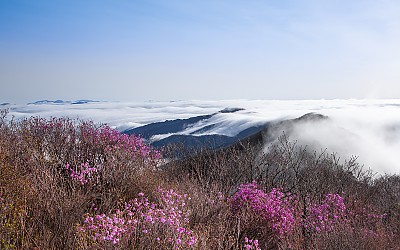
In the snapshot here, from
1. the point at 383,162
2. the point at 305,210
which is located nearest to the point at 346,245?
the point at 305,210

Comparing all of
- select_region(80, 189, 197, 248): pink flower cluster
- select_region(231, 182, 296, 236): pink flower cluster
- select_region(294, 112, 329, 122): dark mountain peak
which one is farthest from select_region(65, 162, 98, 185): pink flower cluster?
select_region(294, 112, 329, 122): dark mountain peak

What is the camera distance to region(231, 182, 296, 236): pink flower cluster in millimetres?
10898

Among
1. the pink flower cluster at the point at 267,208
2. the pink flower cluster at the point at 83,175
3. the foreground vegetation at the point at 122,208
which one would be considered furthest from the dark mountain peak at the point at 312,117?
the pink flower cluster at the point at 83,175

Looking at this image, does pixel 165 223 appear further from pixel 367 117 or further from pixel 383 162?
pixel 367 117

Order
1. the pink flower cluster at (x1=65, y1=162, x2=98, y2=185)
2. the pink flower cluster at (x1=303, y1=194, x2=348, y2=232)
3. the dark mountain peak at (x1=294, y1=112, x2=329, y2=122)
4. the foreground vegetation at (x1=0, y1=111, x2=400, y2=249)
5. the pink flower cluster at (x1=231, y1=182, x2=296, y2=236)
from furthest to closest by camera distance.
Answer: the dark mountain peak at (x1=294, y1=112, x2=329, y2=122)
the pink flower cluster at (x1=303, y1=194, x2=348, y2=232)
the pink flower cluster at (x1=231, y1=182, x2=296, y2=236)
the pink flower cluster at (x1=65, y1=162, x2=98, y2=185)
the foreground vegetation at (x1=0, y1=111, x2=400, y2=249)

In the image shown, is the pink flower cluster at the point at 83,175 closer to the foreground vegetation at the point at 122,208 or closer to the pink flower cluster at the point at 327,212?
the foreground vegetation at the point at 122,208

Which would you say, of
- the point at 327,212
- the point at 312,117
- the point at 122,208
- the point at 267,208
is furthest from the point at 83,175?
the point at 312,117

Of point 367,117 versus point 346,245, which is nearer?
point 346,245

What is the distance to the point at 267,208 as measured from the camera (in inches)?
444

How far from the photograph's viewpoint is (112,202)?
9938mm

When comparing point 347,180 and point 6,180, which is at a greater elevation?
→ point 6,180

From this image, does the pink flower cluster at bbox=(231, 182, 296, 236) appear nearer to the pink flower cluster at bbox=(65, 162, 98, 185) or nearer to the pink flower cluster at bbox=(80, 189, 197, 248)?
the pink flower cluster at bbox=(65, 162, 98, 185)

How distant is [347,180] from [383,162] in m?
84.6

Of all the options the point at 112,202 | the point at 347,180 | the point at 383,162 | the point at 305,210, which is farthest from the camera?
the point at 383,162
